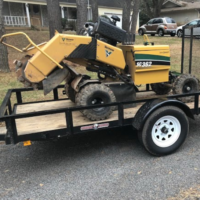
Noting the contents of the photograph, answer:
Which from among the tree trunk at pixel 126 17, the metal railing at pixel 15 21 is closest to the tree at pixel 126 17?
the tree trunk at pixel 126 17

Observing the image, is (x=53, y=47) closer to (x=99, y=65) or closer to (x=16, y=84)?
(x=99, y=65)

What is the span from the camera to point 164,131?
11.8 feet

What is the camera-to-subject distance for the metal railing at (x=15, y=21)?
2292 centimetres

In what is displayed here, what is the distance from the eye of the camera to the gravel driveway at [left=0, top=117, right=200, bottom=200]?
2850 millimetres

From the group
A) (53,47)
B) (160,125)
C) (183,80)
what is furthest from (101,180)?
(183,80)

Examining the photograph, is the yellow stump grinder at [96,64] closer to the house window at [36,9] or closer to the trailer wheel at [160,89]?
the trailer wheel at [160,89]

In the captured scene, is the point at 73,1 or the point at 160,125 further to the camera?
the point at 73,1

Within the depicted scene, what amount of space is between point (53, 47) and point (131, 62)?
1.35m

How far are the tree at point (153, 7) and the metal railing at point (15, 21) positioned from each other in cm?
2057

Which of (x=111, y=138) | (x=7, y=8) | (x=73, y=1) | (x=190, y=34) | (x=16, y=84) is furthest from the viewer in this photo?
(x=73, y=1)

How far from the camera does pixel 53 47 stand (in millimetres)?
3357

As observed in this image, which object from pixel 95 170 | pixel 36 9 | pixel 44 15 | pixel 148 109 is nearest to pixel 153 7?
pixel 44 15

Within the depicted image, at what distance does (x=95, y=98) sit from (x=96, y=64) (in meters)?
0.59

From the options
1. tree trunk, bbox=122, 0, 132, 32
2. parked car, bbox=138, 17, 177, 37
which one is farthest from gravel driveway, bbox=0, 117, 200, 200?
parked car, bbox=138, 17, 177, 37
